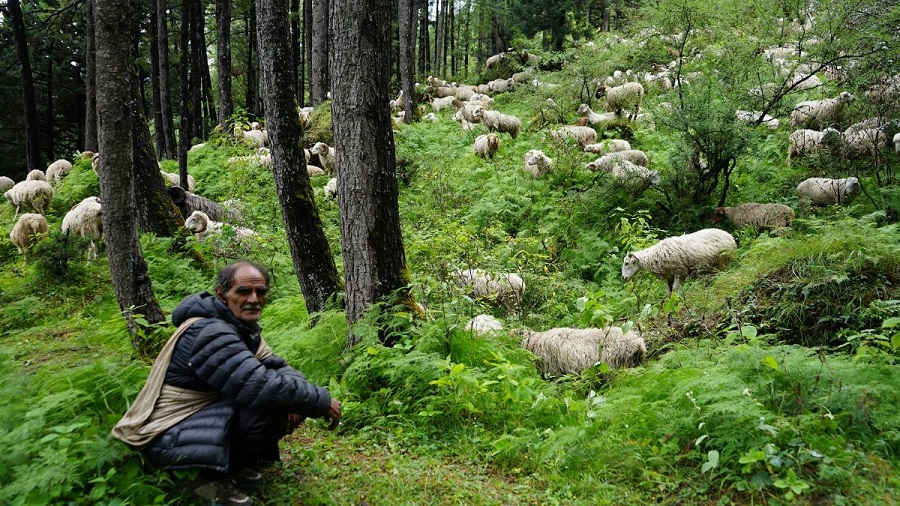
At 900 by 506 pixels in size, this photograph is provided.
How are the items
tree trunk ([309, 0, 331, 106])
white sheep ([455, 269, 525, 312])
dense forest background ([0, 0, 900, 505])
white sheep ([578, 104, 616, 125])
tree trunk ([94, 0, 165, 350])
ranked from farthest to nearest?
tree trunk ([309, 0, 331, 106])
white sheep ([578, 104, 616, 125])
white sheep ([455, 269, 525, 312])
tree trunk ([94, 0, 165, 350])
dense forest background ([0, 0, 900, 505])

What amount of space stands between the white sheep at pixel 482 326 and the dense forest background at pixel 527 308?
0.10 metres

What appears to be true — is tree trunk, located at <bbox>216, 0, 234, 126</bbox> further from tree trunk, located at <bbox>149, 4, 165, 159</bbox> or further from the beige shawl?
the beige shawl

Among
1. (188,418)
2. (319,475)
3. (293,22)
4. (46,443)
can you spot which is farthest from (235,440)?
(293,22)

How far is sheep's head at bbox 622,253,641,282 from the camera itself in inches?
342

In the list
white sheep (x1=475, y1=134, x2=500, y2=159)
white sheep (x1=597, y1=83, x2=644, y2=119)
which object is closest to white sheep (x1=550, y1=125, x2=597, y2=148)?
white sheep (x1=475, y1=134, x2=500, y2=159)

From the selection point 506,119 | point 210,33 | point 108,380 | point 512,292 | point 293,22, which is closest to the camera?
point 108,380

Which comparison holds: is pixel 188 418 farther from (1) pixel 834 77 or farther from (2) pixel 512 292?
(1) pixel 834 77

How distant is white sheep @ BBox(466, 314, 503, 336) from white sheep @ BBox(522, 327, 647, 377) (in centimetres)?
54

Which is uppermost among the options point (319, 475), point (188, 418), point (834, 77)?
point (834, 77)

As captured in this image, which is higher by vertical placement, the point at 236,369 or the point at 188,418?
the point at 236,369

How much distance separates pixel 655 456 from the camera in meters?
3.68

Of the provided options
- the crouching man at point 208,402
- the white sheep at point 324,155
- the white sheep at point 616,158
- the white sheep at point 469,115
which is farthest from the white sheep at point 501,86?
the crouching man at point 208,402

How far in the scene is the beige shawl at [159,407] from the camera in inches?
114

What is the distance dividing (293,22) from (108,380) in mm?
22993
